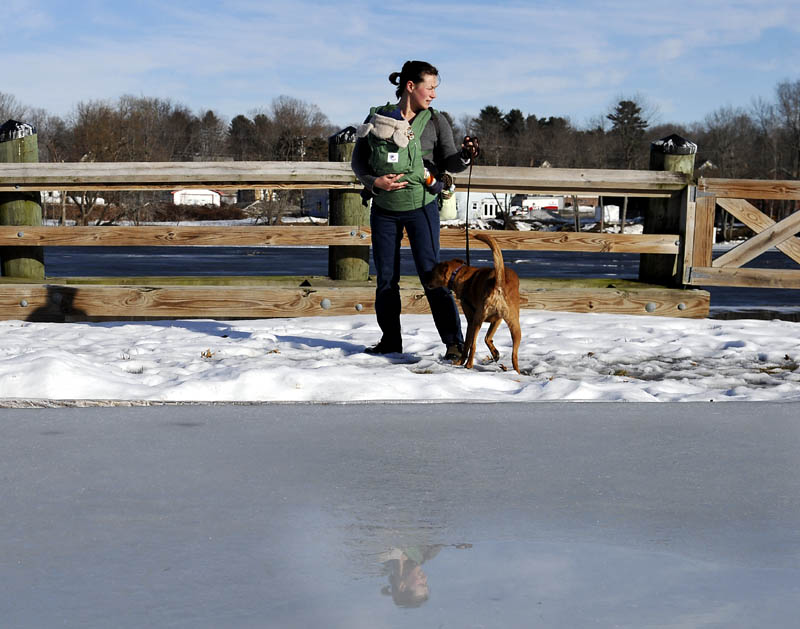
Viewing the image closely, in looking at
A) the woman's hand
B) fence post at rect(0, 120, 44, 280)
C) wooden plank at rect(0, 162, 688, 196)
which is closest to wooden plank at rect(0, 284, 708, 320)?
fence post at rect(0, 120, 44, 280)

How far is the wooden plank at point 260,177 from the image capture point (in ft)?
28.3

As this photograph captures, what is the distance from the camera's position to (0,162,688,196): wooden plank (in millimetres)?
8617

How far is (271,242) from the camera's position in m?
8.86

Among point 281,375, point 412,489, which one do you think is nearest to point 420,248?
point 281,375

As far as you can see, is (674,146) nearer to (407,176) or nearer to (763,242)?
(763,242)

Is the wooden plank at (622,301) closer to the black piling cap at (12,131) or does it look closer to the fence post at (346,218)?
the fence post at (346,218)

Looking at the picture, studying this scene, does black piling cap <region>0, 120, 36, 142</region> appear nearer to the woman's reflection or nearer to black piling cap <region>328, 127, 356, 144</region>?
black piling cap <region>328, 127, 356, 144</region>

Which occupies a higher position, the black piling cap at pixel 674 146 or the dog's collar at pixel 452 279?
the black piling cap at pixel 674 146

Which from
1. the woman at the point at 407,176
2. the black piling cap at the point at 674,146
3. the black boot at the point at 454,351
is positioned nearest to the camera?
the woman at the point at 407,176

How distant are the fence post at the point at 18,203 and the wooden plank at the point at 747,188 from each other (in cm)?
607

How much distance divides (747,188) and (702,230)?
0.59 meters

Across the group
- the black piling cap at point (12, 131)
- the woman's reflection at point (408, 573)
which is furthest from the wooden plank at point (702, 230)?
the woman's reflection at point (408, 573)

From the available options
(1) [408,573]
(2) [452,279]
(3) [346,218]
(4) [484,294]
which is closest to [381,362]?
(2) [452,279]

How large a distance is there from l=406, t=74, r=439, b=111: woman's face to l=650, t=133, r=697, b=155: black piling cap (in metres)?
3.81
